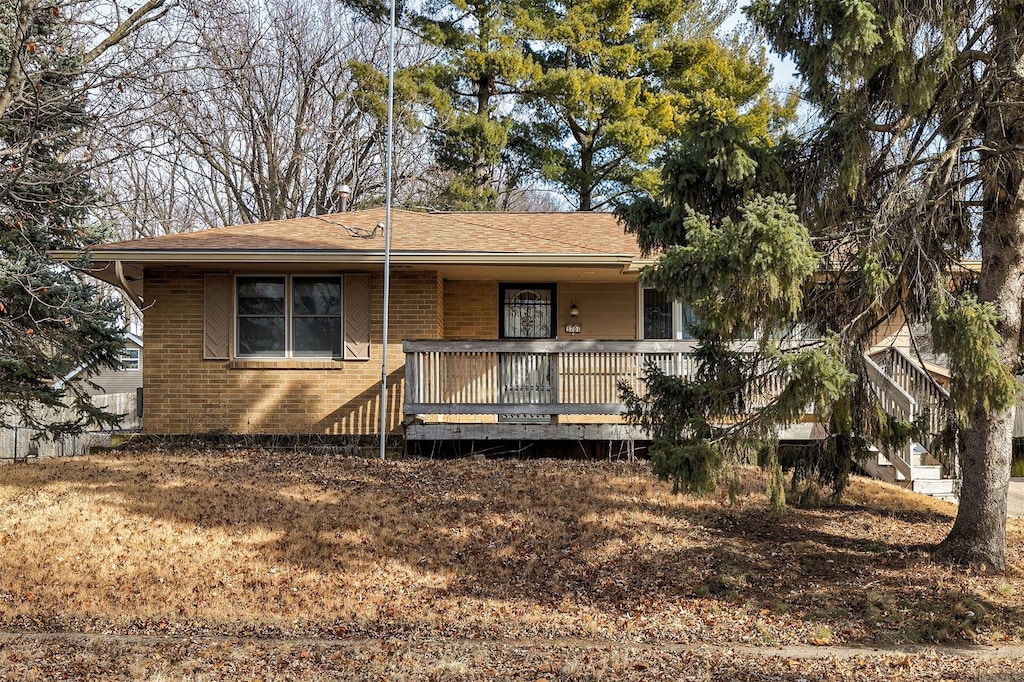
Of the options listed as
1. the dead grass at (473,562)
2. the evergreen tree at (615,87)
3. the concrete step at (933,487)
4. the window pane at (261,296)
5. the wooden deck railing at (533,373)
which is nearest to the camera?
the dead grass at (473,562)

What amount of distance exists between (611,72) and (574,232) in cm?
1055

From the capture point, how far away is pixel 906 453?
35.0 ft

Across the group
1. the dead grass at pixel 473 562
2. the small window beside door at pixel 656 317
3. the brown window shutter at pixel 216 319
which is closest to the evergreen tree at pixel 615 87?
the small window beside door at pixel 656 317

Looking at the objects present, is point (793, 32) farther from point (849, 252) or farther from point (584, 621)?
point (584, 621)

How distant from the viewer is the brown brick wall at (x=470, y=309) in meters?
14.2

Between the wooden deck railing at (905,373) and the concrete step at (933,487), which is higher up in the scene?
the wooden deck railing at (905,373)

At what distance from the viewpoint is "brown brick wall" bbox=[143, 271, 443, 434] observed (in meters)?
12.8

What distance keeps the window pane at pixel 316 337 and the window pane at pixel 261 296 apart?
15.4 inches

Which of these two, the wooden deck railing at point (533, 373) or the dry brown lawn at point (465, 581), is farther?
the wooden deck railing at point (533, 373)

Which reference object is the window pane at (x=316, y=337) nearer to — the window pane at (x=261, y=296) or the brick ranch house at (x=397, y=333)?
the brick ranch house at (x=397, y=333)

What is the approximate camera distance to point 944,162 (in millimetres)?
7203

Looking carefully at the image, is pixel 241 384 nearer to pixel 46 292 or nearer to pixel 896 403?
pixel 46 292

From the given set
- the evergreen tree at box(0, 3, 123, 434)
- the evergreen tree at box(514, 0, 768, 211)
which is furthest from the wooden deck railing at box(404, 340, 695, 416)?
the evergreen tree at box(514, 0, 768, 211)

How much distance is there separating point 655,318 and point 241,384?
21.9 feet
